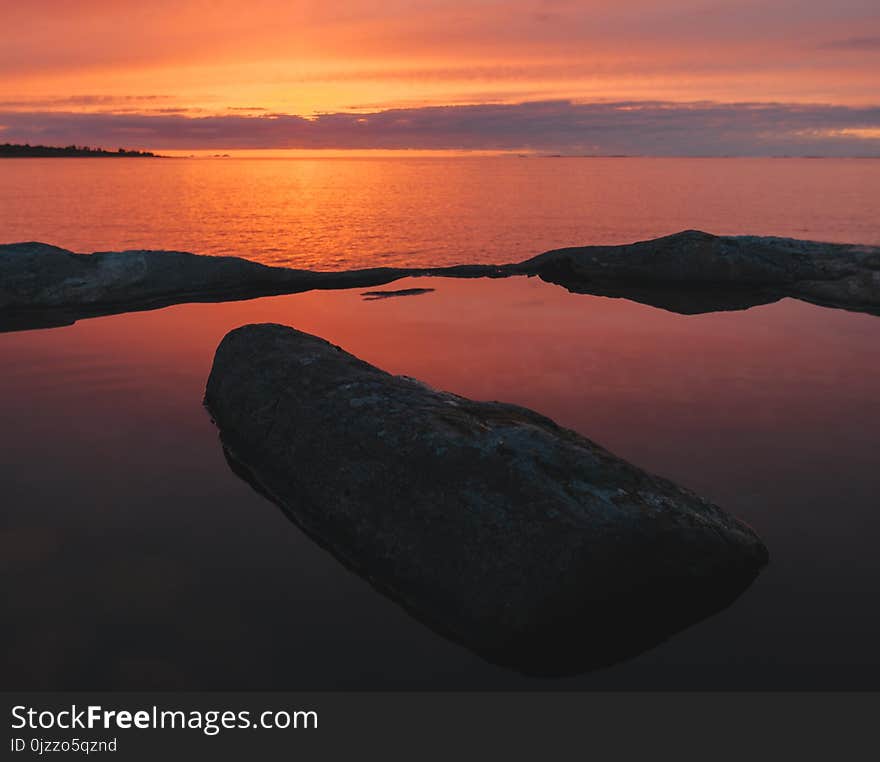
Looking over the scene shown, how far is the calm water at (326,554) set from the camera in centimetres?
400

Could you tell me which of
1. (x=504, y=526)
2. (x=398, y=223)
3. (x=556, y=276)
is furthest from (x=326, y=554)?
(x=398, y=223)

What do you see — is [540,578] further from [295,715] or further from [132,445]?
[132,445]

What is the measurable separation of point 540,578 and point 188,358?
23.5ft

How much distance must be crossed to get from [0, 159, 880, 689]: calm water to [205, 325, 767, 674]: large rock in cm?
17

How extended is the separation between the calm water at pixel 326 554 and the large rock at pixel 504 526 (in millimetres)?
175

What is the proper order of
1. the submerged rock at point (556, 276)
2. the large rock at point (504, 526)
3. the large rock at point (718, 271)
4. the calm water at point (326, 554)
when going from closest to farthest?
the calm water at point (326, 554) < the large rock at point (504, 526) < the submerged rock at point (556, 276) < the large rock at point (718, 271)

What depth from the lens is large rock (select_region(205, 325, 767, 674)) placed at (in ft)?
13.6

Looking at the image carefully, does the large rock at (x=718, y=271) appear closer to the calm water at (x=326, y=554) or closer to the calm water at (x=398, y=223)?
the calm water at (x=326, y=554)

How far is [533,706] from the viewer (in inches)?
146

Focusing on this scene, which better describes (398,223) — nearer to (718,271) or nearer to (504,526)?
(718,271)

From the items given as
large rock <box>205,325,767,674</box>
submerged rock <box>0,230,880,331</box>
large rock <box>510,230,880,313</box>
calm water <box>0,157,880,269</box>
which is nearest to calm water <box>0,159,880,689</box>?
large rock <box>205,325,767,674</box>

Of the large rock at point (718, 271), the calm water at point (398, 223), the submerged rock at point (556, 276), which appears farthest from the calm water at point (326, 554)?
the calm water at point (398, 223)

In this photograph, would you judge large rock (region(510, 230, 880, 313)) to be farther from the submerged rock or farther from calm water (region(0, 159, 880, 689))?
calm water (region(0, 159, 880, 689))

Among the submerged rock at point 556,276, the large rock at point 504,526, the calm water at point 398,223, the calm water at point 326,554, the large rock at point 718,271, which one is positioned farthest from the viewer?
the calm water at point 398,223
